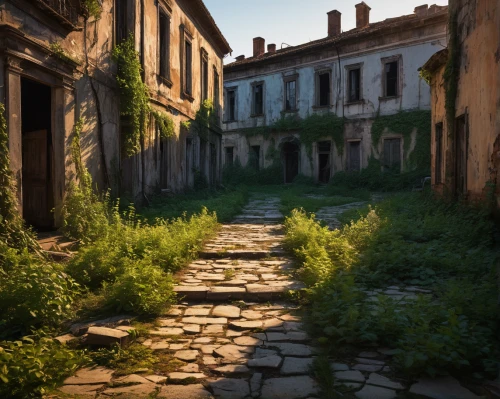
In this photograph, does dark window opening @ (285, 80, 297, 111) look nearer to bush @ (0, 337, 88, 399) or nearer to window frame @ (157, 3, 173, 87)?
window frame @ (157, 3, 173, 87)

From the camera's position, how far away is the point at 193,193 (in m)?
15.7

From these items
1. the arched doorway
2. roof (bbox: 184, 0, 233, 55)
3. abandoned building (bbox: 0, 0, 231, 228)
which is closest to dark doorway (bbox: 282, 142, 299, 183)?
the arched doorway

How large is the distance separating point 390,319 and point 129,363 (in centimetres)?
226

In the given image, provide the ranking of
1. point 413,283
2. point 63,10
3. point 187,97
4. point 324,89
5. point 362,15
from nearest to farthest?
point 413,283 < point 63,10 < point 187,97 < point 362,15 < point 324,89

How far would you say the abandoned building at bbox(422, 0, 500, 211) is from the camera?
7.51 m

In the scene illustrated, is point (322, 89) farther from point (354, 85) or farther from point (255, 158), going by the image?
point (255, 158)

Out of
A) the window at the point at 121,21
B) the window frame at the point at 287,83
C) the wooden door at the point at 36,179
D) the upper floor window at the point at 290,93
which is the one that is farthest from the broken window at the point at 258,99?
the wooden door at the point at 36,179

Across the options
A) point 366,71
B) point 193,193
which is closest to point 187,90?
point 193,193

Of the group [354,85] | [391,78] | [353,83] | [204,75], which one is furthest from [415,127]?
[204,75]

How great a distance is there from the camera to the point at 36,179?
796cm

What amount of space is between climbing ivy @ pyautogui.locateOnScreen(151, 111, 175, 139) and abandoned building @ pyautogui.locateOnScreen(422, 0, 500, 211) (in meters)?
7.67

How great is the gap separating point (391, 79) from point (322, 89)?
165 inches

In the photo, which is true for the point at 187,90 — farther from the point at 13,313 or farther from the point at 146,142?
the point at 13,313

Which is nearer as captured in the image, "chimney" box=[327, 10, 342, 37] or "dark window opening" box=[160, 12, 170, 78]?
"dark window opening" box=[160, 12, 170, 78]
